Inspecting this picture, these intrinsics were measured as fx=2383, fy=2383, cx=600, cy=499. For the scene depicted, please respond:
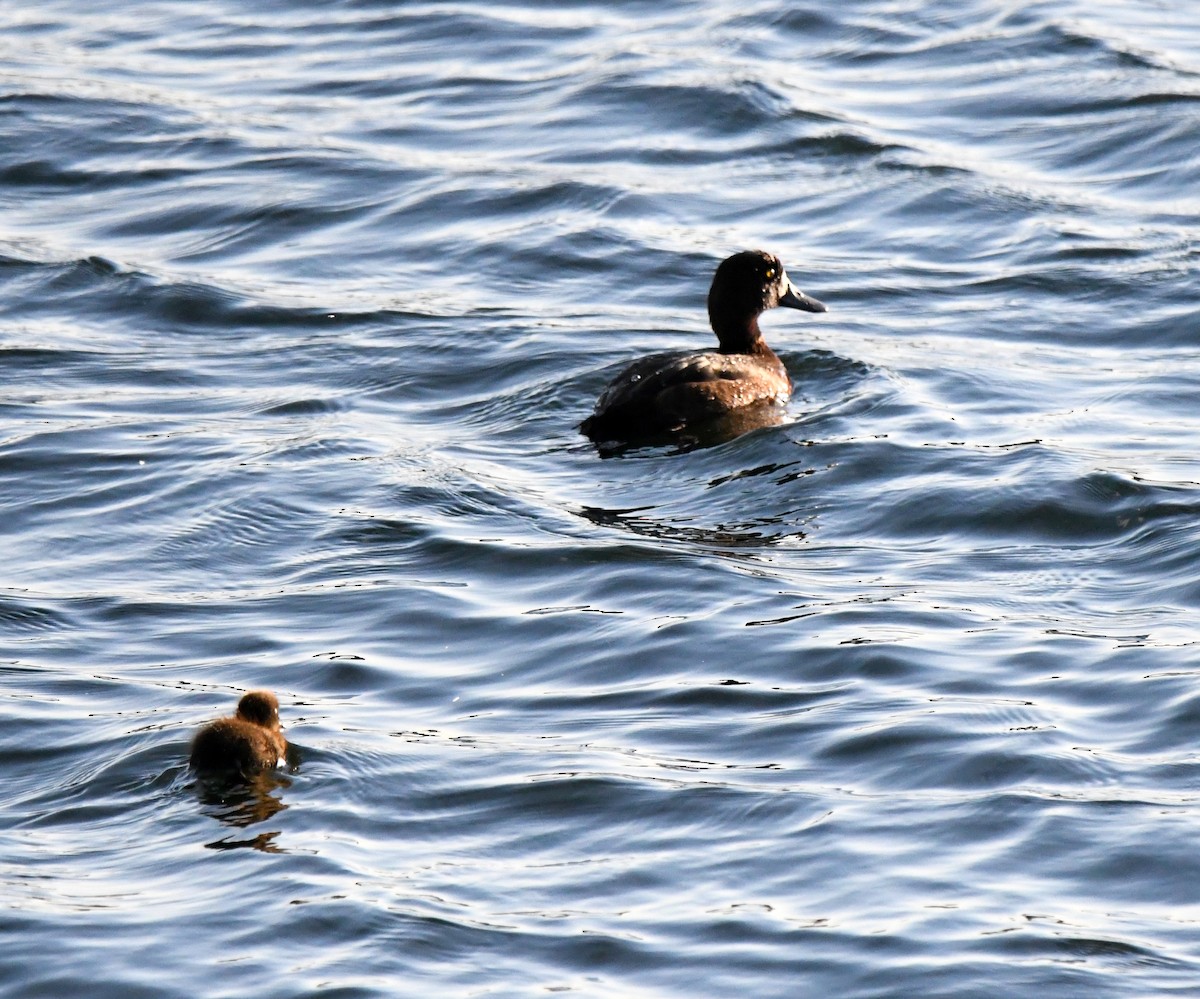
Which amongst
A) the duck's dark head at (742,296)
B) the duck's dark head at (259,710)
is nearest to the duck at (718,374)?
the duck's dark head at (742,296)

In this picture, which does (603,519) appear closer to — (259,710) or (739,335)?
(739,335)

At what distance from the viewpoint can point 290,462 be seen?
464 inches

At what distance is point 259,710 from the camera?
26.1 feet

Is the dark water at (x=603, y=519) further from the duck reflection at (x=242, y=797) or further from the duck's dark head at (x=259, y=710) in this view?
the duck's dark head at (x=259, y=710)

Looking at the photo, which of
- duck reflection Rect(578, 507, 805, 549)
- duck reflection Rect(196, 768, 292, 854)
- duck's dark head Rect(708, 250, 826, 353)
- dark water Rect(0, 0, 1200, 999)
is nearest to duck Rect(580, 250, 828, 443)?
duck's dark head Rect(708, 250, 826, 353)

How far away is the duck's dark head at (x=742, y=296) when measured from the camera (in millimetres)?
13344

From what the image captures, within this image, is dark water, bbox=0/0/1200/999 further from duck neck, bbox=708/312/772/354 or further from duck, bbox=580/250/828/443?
duck neck, bbox=708/312/772/354

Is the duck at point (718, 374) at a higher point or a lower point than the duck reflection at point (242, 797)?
higher

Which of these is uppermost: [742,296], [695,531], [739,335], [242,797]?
[742,296]

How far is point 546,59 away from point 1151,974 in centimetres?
1535

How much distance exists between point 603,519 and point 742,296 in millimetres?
2916

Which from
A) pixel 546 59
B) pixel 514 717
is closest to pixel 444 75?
pixel 546 59

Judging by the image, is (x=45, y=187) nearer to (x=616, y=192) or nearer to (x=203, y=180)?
(x=203, y=180)

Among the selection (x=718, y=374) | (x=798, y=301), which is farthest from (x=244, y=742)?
(x=798, y=301)
